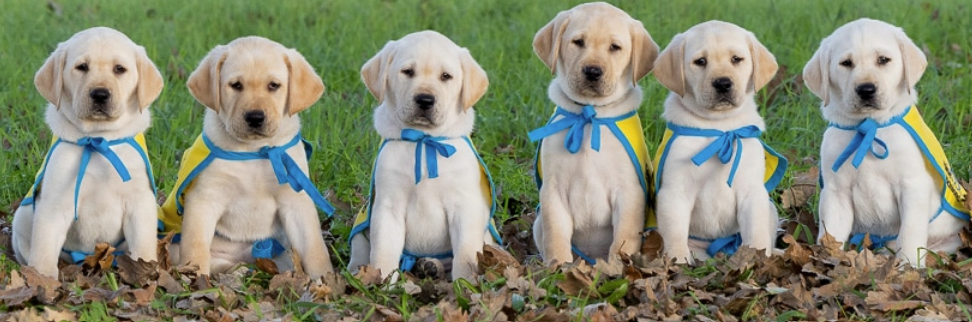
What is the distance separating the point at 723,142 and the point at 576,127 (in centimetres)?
71

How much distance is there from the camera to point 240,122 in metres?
6.43

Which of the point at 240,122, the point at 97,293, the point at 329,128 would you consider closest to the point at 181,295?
the point at 97,293

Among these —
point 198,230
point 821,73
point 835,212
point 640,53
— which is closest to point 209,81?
point 198,230

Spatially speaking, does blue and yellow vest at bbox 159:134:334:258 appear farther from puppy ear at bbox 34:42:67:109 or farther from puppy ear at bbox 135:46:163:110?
puppy ear at bbox 34:42:67:109

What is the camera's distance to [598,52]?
6.48m

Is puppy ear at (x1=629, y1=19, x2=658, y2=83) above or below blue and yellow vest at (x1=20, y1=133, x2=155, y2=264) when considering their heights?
above

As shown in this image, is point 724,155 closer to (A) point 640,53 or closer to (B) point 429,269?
(A) point 640,53

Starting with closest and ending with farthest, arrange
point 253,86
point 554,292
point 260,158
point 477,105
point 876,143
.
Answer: point 554,292, point 253,86, point 876,143, point 260,158, point 477,105

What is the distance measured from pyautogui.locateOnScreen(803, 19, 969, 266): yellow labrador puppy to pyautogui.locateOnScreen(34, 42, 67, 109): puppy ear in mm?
3647

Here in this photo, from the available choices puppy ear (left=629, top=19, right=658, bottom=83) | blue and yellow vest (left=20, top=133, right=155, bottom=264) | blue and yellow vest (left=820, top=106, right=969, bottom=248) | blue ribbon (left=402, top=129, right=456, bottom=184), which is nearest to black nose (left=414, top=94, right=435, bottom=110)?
blue ribbon (left=402, top=129, right=456, bottom=184)

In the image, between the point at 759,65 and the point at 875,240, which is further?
the point at 875,240

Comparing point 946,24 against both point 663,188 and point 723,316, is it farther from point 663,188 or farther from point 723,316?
point 723,316

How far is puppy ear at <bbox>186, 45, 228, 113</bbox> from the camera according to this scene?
21.2ft

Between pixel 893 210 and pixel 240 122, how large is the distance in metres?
3.22
